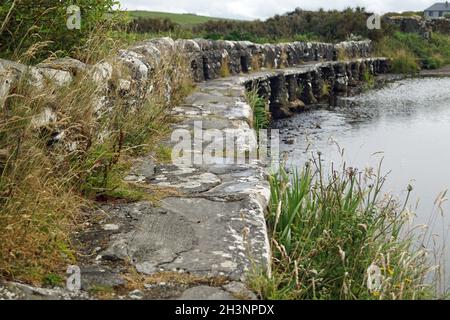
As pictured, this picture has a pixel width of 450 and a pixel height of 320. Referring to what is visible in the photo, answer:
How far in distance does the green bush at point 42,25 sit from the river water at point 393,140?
1976mm

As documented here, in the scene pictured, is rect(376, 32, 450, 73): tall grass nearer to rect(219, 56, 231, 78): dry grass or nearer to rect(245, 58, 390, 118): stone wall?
rect(245, 58, 390, 118): stone wall

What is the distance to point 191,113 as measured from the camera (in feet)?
21.9

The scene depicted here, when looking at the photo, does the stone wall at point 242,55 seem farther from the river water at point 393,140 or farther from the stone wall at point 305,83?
the river water at point 393,140

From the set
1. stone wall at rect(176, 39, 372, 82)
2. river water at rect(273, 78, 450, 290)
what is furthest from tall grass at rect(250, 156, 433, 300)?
stone wall at rect(176, 39, 372, 82)

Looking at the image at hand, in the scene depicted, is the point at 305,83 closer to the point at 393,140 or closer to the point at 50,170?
the point at 393,140

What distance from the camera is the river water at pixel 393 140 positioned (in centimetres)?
562

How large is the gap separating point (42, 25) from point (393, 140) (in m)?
5.32

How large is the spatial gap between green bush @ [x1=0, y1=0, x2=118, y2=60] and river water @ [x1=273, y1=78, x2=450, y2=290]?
198 cm

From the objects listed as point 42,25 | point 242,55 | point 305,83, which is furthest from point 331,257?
point 305,83

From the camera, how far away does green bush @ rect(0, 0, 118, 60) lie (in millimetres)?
4102

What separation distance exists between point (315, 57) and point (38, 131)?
1298cm

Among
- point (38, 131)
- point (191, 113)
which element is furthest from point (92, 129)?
point (191, 113)

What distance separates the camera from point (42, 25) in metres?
4.29
